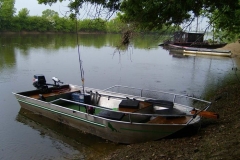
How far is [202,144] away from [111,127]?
3.08 meters

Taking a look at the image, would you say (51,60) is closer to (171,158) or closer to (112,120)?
(112,120)

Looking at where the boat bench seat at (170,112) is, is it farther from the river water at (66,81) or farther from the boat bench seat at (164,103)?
the river water at (66,81)

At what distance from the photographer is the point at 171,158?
5.98 metres

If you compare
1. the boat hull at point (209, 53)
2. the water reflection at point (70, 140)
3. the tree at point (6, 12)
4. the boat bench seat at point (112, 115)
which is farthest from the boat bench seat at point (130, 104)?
the tree at point (6, 12)

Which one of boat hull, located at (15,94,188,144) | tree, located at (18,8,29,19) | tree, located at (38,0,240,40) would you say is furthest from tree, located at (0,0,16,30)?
tree, located at (38,0,240,40)

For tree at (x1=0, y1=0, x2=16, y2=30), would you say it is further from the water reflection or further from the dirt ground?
the dirt ground

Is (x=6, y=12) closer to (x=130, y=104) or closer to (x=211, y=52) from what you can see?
(x=211, y=52)

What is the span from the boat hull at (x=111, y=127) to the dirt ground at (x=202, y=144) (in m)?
0.32

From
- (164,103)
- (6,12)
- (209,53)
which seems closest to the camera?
(164,103)

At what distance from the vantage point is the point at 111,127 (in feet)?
28.1

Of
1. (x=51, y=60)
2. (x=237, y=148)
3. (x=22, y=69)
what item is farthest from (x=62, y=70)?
(x=237, y=148)

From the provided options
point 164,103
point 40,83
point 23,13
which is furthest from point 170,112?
point 23,13

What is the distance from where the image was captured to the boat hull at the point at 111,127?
8016mm

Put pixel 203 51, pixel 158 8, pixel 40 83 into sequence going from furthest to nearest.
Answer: pixel 203 51, pixel 40 83, pixel 158 8
